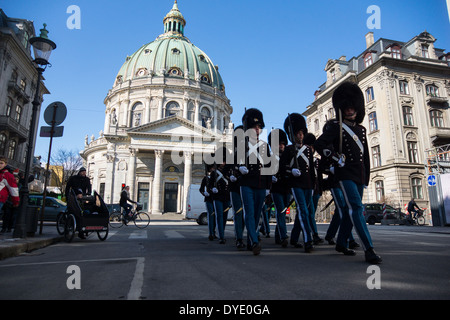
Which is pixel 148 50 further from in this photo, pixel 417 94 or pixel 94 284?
pixel 94 284

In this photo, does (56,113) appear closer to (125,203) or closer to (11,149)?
(125,203)

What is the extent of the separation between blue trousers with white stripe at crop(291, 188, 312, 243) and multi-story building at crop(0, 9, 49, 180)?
32.6 metres

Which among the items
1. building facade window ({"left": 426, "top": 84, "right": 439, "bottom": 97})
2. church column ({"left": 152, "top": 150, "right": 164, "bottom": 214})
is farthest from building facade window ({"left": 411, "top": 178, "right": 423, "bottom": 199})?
church column ({"left": 152, "top": 150, "right": 164, "bottom": 214})

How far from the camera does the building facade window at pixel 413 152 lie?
104 feet

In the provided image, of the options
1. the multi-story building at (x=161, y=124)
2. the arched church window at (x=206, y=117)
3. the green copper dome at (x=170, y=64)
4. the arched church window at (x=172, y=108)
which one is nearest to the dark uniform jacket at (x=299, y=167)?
the multi-story building at (x=161, y=124)

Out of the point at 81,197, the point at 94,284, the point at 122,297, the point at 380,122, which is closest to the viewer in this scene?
the point at 122,297

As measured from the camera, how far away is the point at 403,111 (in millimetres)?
32688

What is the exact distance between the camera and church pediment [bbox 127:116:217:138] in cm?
4141

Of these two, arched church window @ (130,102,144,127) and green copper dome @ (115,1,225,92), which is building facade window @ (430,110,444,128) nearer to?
green copper dome @ (115,1,225,92)

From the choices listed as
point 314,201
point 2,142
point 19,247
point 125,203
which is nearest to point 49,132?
point 19,247
